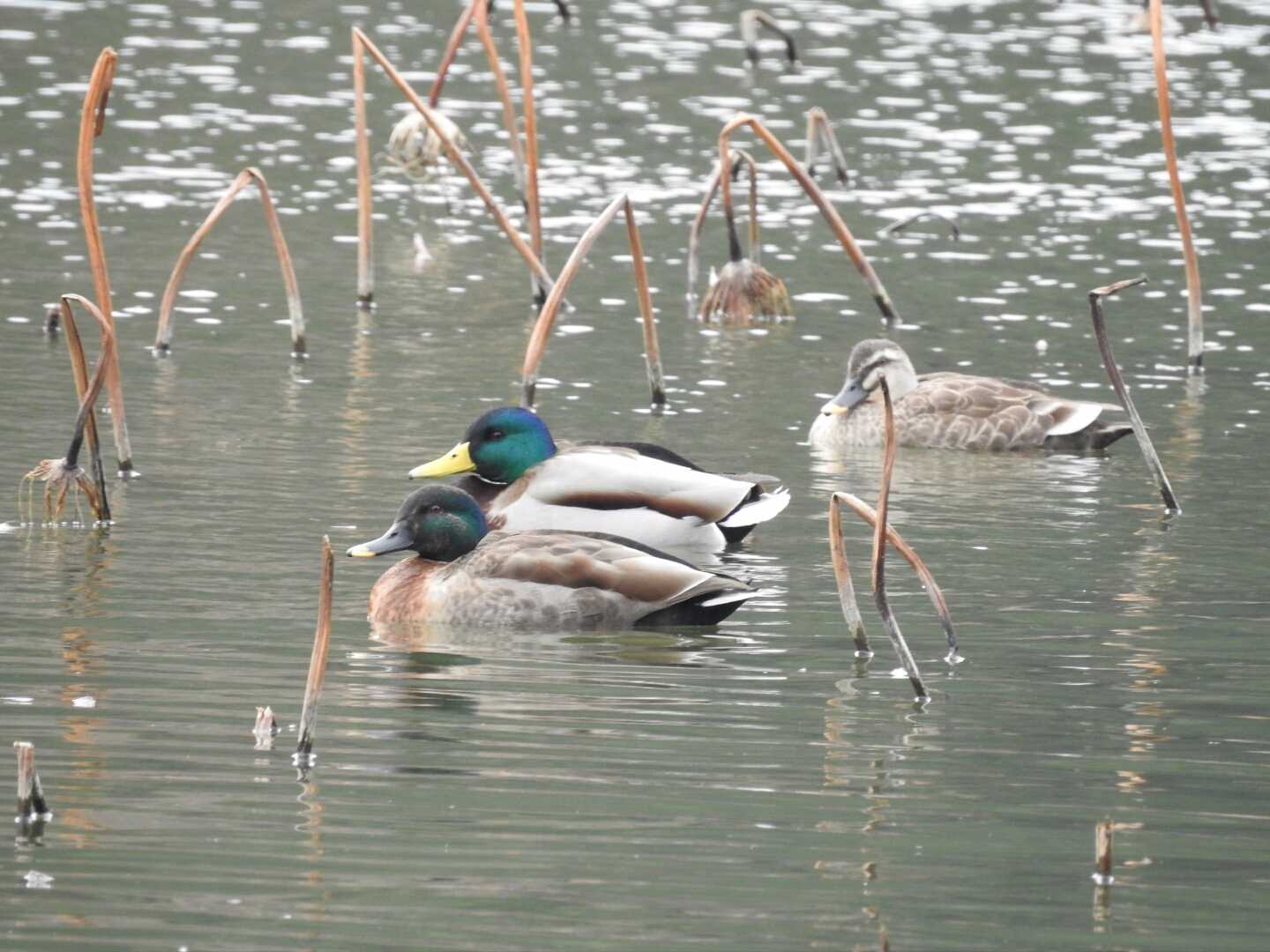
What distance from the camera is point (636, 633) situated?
10.6 meters

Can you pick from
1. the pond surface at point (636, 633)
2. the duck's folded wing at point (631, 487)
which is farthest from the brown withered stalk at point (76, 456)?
the duck's folded wing at point (631, 487)

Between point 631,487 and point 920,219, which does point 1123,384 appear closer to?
point 631,487

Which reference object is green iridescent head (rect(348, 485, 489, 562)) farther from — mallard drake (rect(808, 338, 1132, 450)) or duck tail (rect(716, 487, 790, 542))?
mallard drake (rect(808, 338, 1132, 450))

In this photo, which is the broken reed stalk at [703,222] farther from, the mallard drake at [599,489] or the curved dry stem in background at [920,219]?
the mallard drake at [599,489]

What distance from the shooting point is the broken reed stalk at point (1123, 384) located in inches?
440

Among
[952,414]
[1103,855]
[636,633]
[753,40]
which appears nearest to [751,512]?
[636,633]

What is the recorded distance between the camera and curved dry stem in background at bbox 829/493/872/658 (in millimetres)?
9398

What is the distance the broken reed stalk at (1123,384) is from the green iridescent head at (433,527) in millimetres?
2971

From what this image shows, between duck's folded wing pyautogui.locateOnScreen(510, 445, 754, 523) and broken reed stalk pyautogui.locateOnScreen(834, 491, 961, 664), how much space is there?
230 centimetres

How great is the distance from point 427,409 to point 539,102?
1497cm

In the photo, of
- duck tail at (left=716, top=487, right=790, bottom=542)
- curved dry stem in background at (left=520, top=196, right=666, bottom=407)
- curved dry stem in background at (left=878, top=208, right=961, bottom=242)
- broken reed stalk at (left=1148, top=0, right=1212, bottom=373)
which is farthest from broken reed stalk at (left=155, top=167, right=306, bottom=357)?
curved dry stem in background at (left=878, top=208, right=961, bottom=242)

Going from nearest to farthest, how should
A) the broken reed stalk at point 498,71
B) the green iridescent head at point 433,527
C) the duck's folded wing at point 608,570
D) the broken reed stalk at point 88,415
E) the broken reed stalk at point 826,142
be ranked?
the duck's folded wing at point 608,570
the green iridescent head at point 433,527
the broken reed stalk at point 88,415
the broken reed stalk at point 498,71
the broken reed stalk at point 826,142

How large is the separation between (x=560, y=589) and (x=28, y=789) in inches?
144

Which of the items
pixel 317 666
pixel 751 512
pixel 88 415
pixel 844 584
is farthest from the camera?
pixel 751 512
